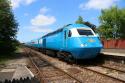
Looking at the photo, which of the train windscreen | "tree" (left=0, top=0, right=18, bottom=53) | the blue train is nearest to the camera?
the blue train

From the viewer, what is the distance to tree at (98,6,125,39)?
76688 millimetres

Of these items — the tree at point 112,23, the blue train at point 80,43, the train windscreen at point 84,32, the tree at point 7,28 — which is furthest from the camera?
the tree at point 112,23

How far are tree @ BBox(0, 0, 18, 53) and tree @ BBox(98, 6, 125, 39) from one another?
41.6 m

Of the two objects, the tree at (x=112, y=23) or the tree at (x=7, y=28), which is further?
the tree at (x=112, y=23)

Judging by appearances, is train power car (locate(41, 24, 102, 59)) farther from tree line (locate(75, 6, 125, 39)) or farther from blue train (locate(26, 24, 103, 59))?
tree line (locate(75, 6, 125, 39))

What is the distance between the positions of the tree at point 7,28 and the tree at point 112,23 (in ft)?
137

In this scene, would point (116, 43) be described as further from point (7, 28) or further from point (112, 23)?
point (7, 28)

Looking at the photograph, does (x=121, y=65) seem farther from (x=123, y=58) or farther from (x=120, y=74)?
(x=120, y=74)

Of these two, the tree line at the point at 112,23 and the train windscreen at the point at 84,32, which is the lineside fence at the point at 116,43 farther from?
the train windscreen at the point at 84,32

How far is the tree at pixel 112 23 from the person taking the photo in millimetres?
76688

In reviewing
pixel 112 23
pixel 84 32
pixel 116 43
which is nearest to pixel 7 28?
pixel 84 32

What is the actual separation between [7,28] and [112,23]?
46139mm

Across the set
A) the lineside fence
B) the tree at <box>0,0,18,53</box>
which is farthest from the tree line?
the tree at <box>0,0,18,53</box>

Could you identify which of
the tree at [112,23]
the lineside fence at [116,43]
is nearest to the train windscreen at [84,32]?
the lineside fence at [116,43]
